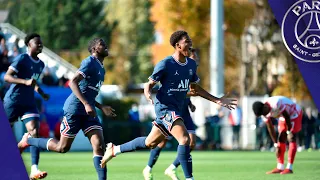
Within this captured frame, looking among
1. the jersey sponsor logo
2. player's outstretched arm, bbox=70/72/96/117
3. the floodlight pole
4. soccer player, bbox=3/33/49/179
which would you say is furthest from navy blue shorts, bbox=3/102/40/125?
the floodlight pole

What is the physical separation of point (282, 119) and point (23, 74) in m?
5.36

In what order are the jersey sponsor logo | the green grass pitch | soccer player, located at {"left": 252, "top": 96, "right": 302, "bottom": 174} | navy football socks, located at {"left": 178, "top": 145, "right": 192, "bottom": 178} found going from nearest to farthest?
1. navy football socks, located at {"left": 178, "top": 145, "right": 192, "bottom": 178}
2. the jersey sponsor logo
3. the green grass pitch
4. soccer player, located at {"left": 252, "top": 96, "right": 302, "bottom": 174}

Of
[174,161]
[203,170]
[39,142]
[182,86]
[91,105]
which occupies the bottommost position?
[203,170]

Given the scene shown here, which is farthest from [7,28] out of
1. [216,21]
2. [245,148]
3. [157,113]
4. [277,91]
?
[157,113]

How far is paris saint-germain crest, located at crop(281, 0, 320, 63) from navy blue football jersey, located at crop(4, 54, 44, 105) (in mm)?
4406

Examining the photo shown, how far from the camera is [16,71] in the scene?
15.6m

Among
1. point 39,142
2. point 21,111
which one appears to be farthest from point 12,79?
point 39,142

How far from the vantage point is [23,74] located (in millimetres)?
15734

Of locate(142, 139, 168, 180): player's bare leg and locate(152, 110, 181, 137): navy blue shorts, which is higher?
locate(152, 110, 181, 137): navy blue shorts

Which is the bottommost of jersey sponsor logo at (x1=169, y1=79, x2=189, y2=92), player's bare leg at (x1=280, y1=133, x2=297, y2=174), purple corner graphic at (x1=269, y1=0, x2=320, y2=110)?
player's bare leg at (x1=280, y1=133, x2=297, y2=174)

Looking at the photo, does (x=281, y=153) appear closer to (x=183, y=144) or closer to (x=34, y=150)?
(x=34, y=150)

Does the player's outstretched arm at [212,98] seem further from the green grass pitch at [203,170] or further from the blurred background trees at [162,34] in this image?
the blurred background trees at [162,34]

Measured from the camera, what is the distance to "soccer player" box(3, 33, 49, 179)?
1552cm

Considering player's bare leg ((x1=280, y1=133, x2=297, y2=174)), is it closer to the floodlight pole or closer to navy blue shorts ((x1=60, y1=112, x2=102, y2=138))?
navy blue shorts ((x1=60, y1=112, x2=102, y2=138))
